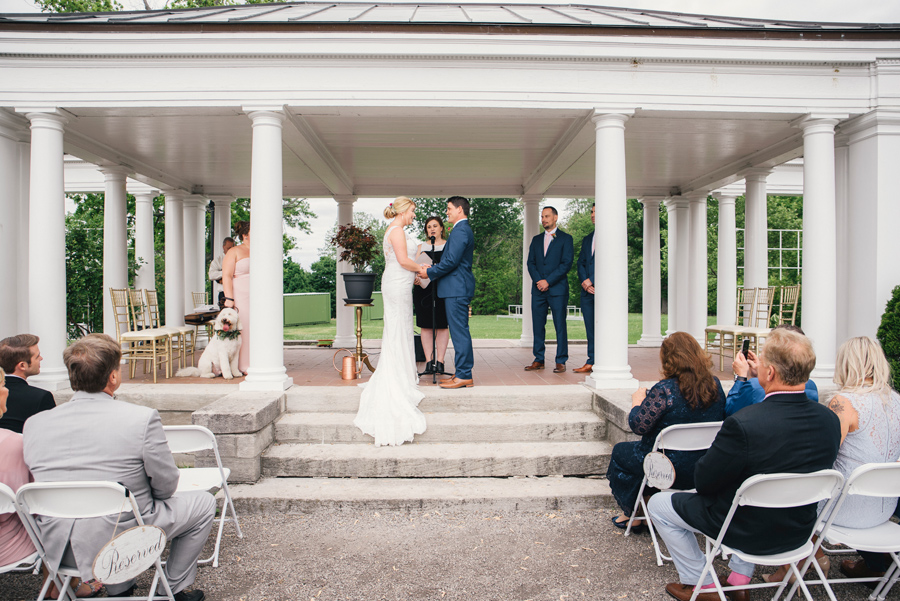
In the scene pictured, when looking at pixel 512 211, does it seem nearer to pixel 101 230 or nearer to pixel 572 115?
pixel 101 230

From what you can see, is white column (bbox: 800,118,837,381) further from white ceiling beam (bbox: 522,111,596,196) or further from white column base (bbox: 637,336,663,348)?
white column base (bbox: 637,336,663,348)

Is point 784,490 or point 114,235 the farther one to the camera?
point 114,235

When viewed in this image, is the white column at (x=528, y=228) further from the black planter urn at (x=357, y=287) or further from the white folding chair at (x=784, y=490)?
the white folding chair at (x=784, y=490)

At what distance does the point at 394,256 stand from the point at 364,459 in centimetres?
212

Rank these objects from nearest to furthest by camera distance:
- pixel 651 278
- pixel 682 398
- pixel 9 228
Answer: pixel 682 398
pixel 9 228
pixel 651 278

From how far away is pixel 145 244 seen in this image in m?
10.7

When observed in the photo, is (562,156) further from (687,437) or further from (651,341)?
(687,437)

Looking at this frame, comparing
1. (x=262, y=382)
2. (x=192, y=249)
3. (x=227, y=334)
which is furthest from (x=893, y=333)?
(x=192, y=249)

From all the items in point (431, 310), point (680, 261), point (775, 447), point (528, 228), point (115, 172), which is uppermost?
point (115, 172)

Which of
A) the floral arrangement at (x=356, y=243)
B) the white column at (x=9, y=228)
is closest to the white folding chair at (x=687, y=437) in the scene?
the floral arrangement at (x=356, y=243)

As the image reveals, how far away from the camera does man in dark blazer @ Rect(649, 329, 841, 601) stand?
2645 millimetres

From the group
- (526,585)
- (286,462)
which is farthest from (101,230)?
(526,585)

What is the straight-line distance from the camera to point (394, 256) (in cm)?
587

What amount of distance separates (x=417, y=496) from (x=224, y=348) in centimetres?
356
